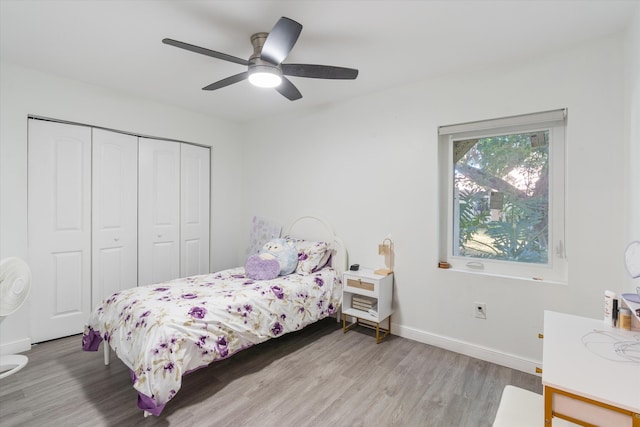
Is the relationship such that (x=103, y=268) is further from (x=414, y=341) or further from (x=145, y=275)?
(x=414, y=341)

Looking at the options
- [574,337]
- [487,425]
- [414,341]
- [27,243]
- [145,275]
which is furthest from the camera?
[145,275]

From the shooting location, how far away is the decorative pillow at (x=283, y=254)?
3.12 metres

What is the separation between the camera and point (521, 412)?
48.6 inches

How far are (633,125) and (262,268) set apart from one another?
2.91 m

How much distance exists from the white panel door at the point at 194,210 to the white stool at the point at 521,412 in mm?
3641

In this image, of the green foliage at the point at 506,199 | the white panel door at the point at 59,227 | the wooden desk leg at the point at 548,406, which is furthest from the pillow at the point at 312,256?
the wooden desk leg at the point at 548,406

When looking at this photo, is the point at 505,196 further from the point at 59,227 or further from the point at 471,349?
the point at 59,227

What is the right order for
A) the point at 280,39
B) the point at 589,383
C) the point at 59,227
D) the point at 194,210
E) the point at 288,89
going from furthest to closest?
the point at 194,210 < the point at 59,227 < the point at 288,89 < the point at 280,39 < the point at 589,383

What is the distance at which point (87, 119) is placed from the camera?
3.06 m

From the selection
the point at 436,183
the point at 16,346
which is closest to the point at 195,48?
the point at 436,183

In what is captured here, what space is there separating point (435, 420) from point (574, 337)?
97cm

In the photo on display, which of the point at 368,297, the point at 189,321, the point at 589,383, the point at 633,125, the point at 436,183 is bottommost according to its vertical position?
the point at 368,297

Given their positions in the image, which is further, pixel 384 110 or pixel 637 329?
pixel 384 110

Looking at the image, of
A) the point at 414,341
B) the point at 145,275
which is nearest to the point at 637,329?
the point at 414,341
